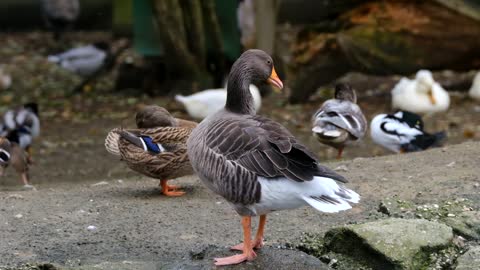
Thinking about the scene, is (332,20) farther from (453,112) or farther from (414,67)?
(453,112)

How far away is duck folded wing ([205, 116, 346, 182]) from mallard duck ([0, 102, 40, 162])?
474 centimetres

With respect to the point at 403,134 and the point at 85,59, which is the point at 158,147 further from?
the point at 85,59

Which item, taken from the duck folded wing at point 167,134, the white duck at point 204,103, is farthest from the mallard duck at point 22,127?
the duck folded wing at point 167,134

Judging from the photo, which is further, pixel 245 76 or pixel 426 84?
pixel 426 84

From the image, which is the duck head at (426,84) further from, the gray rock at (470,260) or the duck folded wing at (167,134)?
the gray rock at (470,260)

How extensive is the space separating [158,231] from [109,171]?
3.62 meters

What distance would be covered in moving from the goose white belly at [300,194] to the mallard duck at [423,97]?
6350 millimetres

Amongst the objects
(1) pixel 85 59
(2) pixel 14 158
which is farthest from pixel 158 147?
(1) pixel 85 59

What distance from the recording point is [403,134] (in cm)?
826

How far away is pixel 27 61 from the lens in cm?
1484

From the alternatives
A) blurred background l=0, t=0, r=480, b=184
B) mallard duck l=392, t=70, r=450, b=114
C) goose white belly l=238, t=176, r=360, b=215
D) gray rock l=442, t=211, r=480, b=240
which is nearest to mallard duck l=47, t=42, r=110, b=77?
blurred background l=0, t=0, r=480, b=184

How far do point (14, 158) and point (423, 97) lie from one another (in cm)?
492

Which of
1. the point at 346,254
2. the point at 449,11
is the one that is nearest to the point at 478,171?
the point at 346,254

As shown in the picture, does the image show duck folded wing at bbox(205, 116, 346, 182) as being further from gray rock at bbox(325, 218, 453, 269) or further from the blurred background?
the blurred background
